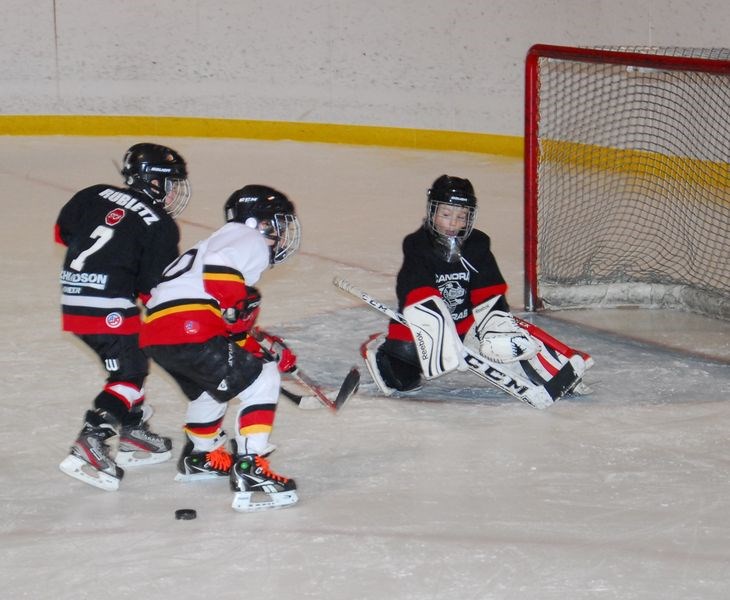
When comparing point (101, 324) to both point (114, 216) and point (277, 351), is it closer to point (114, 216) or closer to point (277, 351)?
point (114, 216)

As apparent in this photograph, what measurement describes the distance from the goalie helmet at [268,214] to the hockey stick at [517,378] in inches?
24.8

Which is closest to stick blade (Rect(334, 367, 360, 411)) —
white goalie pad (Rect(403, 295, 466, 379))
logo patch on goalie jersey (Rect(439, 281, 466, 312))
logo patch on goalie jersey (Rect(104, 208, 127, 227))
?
white goalie pad (Rect(403, 295, 466, 379))

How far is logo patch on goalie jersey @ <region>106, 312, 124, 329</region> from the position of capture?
9.28 ft

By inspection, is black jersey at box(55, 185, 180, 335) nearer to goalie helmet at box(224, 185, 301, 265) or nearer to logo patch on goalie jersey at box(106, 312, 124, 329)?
logo patch on goalie jersey at box(106, 312, 124, 329)

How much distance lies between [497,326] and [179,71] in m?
6.11

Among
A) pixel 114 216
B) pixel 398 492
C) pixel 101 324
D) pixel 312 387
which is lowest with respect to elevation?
pixel 398 492

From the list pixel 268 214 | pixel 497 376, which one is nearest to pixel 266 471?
pixel 268 214

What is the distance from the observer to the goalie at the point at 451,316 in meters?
3.33

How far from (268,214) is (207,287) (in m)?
0.22

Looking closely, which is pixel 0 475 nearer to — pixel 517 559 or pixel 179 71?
pixel 517 559

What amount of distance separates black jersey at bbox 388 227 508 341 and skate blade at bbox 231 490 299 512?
2.90 feet

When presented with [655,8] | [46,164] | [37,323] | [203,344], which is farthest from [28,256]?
[655,8]

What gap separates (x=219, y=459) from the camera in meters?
2.86

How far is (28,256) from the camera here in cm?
541
